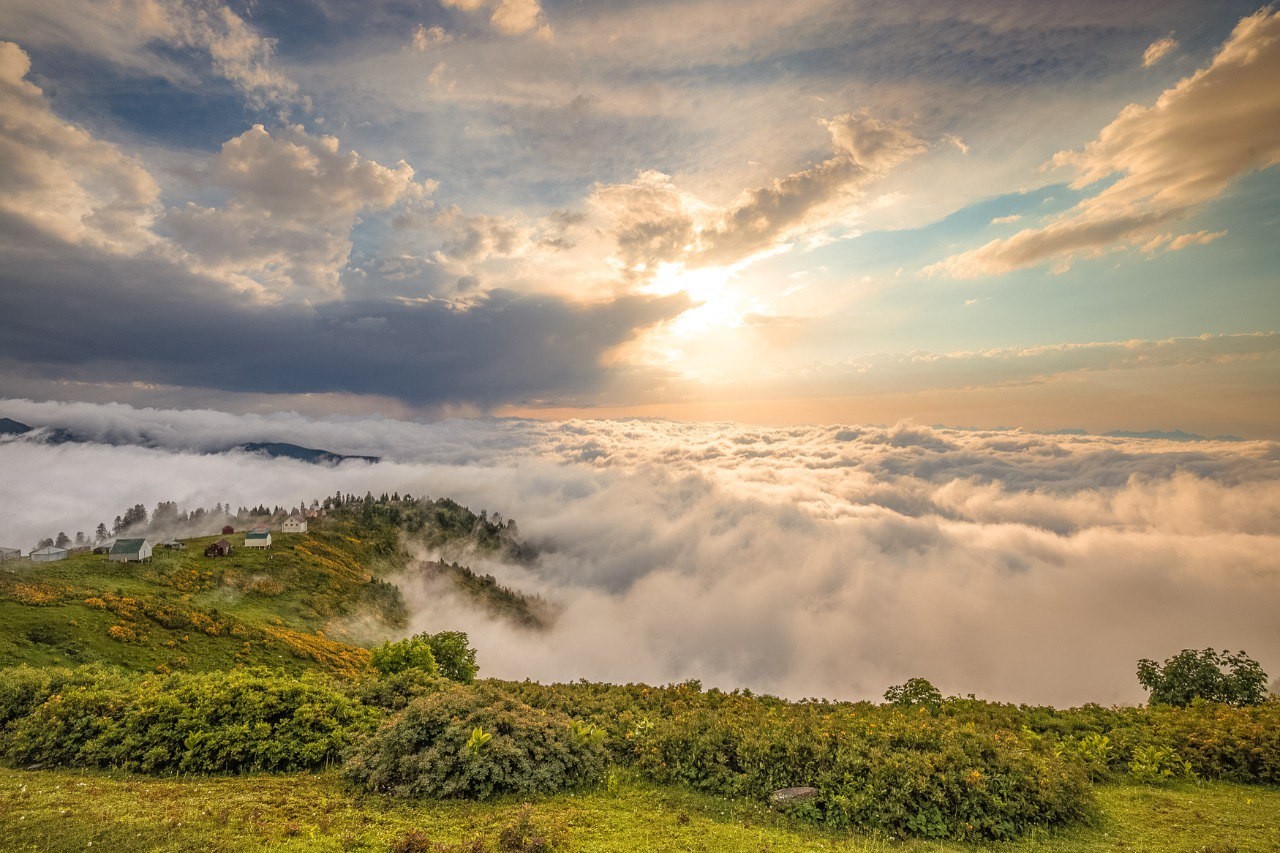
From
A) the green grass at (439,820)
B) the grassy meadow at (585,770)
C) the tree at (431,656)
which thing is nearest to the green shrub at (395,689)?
the grassy meadow at (585,770)

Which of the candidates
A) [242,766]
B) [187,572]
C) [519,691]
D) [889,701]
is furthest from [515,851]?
[187,572]

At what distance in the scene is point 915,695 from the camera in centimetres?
1995

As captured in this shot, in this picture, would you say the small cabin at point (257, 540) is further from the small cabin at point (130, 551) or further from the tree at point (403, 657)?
the tree at point (403, 657)

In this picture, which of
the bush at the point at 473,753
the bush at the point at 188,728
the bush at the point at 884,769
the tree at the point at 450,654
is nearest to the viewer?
the bush at the point at 884,769

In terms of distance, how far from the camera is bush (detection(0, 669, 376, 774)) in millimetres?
13047

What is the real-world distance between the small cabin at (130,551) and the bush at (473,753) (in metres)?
68.4

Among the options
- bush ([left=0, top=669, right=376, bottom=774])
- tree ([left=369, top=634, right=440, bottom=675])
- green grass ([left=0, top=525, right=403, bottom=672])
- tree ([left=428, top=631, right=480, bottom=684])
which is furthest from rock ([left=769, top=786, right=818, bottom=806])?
green grass ([left=0, top=525, right=403, bottom=672])

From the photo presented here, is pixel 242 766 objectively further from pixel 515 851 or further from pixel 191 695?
pixel 515 851

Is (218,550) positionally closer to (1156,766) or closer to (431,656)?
(431,656)

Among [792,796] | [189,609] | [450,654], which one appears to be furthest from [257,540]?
[792,796]

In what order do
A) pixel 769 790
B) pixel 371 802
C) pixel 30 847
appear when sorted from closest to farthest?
pixel 30 847 < pixel 371 802 < pixel 769 790

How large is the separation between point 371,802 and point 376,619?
247 feet

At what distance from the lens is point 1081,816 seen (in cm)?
1173

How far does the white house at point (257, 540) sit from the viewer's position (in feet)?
267
